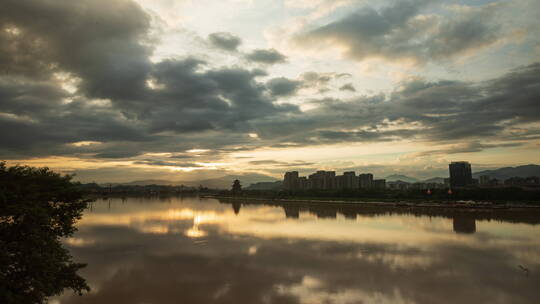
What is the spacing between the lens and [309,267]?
991 inches

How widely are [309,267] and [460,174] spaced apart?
7746 inches

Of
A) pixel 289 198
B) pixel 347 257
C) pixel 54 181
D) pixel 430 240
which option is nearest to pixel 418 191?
pixel 289 198

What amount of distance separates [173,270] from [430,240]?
29873 millimetres

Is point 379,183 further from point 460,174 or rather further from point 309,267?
point 309,267

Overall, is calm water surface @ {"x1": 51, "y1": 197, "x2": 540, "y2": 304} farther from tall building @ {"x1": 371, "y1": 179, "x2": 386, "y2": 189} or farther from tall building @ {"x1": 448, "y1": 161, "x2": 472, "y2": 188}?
tall building @ {"x1": 448, "y1": 161, "x2": 472, "y2": 188}

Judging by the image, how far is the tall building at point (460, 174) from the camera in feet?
609

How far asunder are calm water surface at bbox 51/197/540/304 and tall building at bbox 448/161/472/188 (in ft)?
530

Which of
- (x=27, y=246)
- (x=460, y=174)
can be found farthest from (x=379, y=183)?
(x=27, y=246)

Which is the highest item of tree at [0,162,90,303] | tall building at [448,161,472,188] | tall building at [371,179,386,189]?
tall building at [448,161,472,188]

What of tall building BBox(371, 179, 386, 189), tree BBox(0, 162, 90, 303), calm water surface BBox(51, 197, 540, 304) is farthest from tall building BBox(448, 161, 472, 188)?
tree BBox(0, 162, 90, 303)

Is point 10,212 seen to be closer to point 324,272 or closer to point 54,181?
point 54,181

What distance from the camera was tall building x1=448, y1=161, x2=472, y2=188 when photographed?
185750mm

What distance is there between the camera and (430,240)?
124 feet

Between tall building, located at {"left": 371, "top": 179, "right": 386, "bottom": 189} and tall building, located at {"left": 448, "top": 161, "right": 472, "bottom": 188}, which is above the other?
tall building, located at {"left": 448, "top": 161, "right": 472, "bottom": 188}
